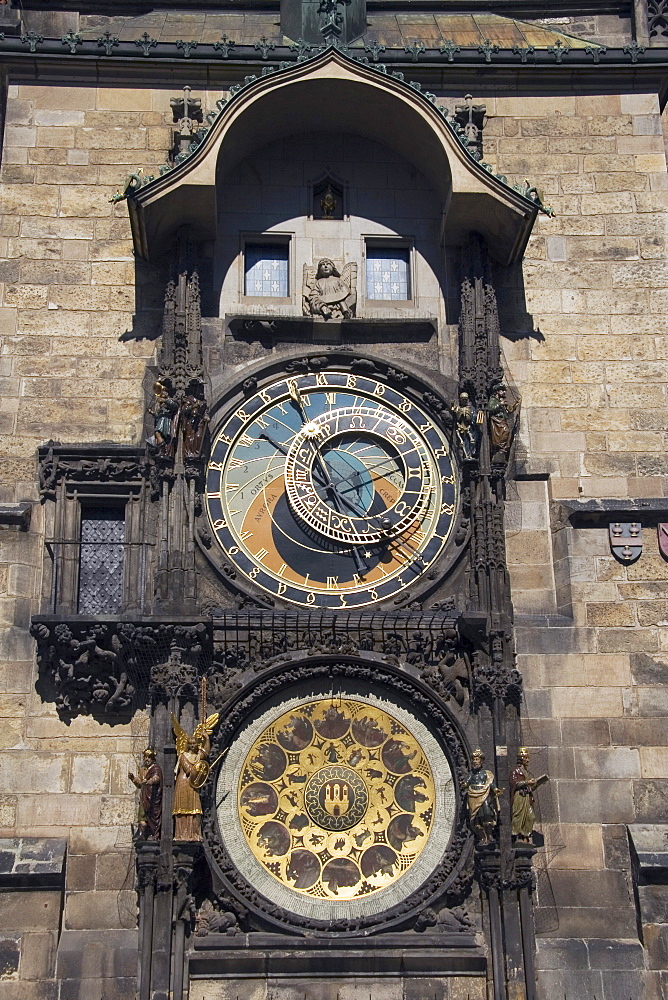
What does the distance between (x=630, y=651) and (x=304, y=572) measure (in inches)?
106

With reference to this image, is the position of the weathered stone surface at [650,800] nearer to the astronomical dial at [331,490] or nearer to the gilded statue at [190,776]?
the astronomical dial at [331,490]

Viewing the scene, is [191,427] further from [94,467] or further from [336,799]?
[336,799]

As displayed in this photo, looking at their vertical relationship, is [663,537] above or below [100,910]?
above

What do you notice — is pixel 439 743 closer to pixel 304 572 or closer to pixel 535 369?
pixel 304 572

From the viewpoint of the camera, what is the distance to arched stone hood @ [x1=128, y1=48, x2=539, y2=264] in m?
14.6

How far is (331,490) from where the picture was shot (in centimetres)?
1435

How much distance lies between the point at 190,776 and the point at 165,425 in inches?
116

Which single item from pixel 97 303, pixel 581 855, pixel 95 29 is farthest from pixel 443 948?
pixel 95 29

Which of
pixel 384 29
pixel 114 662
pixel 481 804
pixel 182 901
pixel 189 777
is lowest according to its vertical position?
pixel 182 901

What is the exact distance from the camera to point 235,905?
12836mm

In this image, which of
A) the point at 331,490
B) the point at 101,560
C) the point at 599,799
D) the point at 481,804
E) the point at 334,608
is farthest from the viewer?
the point at 331,490

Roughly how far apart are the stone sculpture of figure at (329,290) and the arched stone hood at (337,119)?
922 mm

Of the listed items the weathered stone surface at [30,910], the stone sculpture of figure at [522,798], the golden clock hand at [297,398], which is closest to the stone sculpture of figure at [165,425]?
the golden clock hand at [297,398]

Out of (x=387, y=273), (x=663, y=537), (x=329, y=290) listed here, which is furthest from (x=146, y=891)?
(x=387, y=273)
